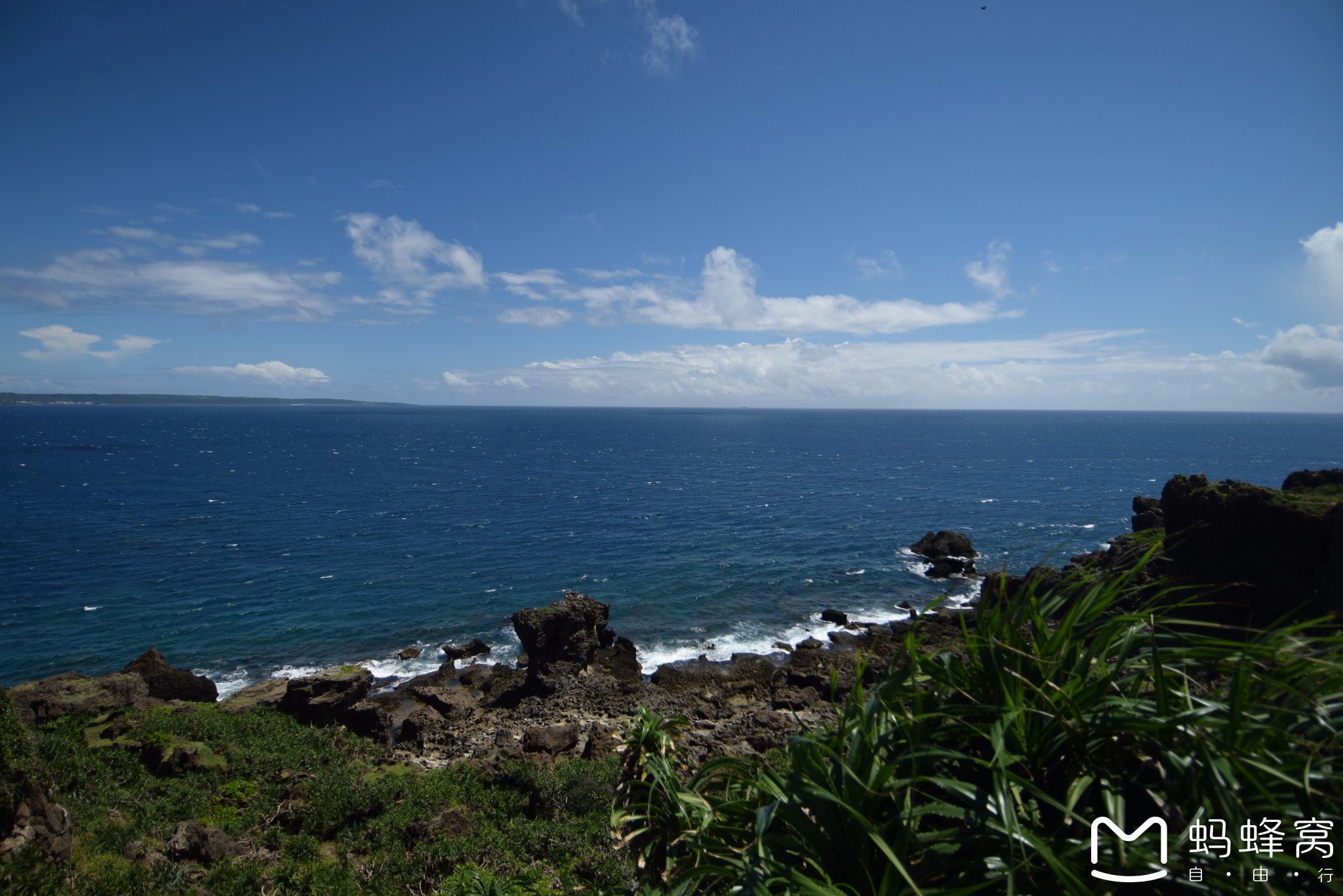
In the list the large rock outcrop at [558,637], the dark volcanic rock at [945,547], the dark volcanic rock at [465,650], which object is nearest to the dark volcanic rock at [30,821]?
the large rock outcrop at [558,637]

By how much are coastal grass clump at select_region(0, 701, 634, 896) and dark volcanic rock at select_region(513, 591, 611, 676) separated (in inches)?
384

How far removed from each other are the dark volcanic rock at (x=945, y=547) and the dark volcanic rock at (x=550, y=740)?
37.4m

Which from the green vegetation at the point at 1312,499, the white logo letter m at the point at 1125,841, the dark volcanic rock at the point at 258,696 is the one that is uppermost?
the white logo letter m at the point at 1125,841

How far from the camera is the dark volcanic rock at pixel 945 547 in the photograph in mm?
52000

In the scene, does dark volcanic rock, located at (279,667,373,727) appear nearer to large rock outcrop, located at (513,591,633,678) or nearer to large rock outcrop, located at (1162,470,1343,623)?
large rock outcrop, located at (513,591,633,678)

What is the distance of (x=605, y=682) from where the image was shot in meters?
30.0

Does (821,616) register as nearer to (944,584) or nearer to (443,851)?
(944,584)

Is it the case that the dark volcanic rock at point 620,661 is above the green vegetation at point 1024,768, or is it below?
below

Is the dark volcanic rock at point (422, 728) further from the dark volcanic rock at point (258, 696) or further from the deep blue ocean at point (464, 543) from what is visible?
the deep blue ocean at point (464, 543)

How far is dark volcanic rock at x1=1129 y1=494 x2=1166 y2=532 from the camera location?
5094cm

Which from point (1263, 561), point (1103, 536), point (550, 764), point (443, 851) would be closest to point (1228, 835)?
point (443, 851)

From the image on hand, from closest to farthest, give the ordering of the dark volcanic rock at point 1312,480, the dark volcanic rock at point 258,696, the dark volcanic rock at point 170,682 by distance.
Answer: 1. the dark volcanic rock at point 258,696
2. the dark volcanic rock at point 170,682
3. the dark volcanic rock at point 1312,480

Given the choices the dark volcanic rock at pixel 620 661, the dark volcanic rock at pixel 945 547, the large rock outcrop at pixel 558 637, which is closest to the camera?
the large rock outcrop at pixel 558 637

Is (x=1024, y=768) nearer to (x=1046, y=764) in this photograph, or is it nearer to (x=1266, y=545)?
(x=1046, y=764)
